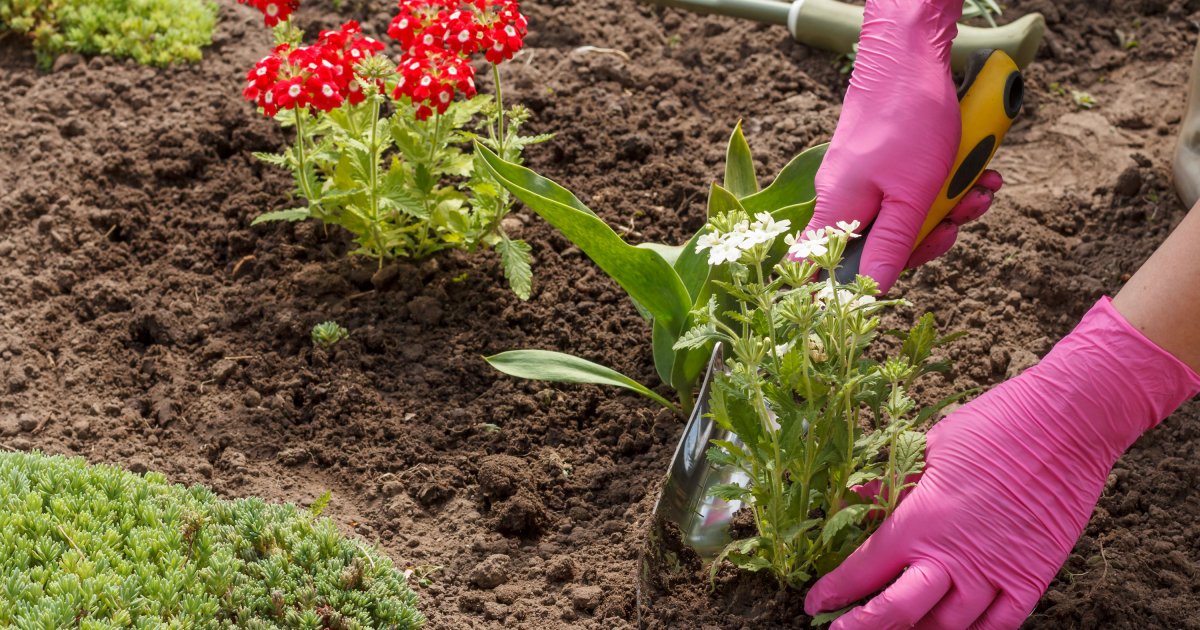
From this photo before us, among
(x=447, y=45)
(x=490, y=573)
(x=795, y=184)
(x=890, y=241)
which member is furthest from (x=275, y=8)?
(x=890, y=241)

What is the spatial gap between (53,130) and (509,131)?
156 cm

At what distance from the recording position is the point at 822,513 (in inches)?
85.1

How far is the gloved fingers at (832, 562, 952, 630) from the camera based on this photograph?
74.8 inches

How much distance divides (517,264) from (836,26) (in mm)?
1521

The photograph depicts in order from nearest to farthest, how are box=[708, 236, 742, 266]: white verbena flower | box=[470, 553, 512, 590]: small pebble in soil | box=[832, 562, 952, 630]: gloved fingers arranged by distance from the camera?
1. box=[708, 236, 742, 266]: white verbena flower
2. box=[832, 562, 952, 630]: gloved fingers
3. box=[470, 553, 512, 590]: small pebble in soil

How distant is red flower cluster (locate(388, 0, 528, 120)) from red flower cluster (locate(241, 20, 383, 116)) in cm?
12

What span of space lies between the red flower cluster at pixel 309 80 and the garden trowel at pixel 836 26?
147 cm

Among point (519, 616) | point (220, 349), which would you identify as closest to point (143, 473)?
point (220, 349)

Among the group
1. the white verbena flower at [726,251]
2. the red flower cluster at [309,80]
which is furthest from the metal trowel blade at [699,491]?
the red flower cluster at [309,80]

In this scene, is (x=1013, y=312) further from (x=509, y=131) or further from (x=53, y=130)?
(x=53, y=130)

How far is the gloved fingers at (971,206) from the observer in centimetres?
254

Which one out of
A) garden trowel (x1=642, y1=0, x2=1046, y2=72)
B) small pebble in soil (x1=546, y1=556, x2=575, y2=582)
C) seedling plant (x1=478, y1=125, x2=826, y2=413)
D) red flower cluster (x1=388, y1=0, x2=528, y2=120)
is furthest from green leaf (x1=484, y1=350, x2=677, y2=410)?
garden trowel (x1=642, y1=0, x2=1046, y2=72)

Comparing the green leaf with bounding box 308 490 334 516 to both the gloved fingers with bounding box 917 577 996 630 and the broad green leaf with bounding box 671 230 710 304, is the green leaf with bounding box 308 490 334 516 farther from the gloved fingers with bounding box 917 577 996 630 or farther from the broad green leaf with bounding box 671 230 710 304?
the gloved fingers with bounding box 917 577 996 630

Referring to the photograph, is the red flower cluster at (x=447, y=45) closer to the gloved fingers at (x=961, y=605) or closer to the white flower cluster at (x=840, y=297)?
the white flower cluster at (x=840, y=297)
